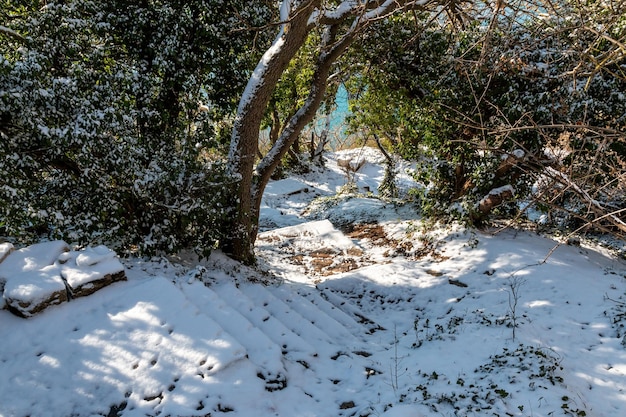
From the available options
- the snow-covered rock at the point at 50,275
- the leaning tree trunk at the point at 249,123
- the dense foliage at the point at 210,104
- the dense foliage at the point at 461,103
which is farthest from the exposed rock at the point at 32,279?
the dense foliage at the point at 461,103

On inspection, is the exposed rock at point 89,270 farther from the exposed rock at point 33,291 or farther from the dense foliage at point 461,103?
the dense foliage at point 461,103

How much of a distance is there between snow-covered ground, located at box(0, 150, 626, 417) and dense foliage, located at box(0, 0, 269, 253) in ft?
2.97

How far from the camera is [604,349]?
5.31 m

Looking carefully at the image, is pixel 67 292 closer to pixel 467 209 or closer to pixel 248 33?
pixel 248 33

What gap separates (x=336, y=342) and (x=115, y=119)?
14.8 feet

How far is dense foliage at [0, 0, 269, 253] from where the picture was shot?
508 cm

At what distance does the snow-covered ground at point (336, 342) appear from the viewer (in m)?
3.79

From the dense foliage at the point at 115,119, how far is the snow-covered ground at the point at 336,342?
91 cm

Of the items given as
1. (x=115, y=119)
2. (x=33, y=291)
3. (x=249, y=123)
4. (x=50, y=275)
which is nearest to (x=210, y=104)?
(x=249, y=123)

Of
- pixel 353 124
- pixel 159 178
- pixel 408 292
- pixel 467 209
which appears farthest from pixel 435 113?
pixel 159 178

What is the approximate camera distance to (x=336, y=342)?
5656 millimetres

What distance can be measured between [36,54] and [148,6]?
8.47 feet

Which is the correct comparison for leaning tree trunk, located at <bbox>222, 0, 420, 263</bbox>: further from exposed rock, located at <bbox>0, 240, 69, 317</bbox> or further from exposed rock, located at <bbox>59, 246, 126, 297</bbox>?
exposed rock, located at <bbox>0, 240, 69, 317</bbox>

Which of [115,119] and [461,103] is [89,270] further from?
[461,103]
